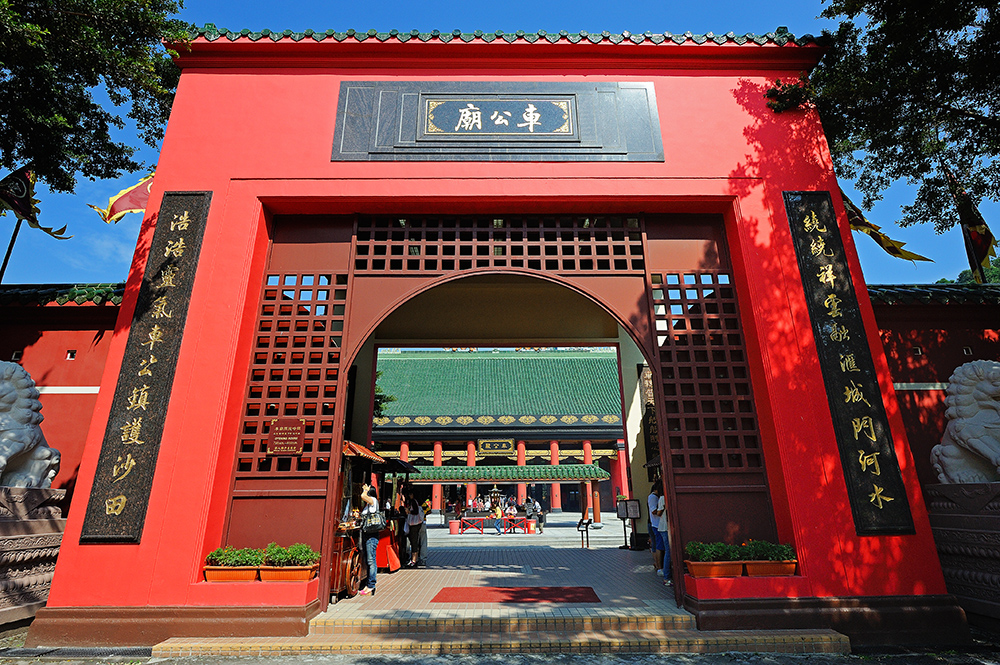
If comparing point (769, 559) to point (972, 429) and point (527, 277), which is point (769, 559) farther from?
point (527, 277)

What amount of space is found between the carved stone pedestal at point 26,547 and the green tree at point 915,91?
30.8 feet

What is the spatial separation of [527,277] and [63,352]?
6.07 meters

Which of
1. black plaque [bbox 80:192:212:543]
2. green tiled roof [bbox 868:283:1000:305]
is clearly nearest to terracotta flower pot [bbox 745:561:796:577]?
green tiled roof [bbox 868:283:1000:305]

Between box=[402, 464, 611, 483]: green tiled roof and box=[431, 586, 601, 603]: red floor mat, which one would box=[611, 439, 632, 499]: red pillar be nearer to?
box=[402, 464, 611, 483]: green tiled roof

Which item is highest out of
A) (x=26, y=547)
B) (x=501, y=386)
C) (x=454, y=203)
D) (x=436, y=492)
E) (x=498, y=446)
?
(x=501, y=386)

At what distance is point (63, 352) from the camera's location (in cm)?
642

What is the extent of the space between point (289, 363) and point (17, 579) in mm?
3182

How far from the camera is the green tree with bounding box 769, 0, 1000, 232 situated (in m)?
5.11

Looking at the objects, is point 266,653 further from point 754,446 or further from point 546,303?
point 546,303

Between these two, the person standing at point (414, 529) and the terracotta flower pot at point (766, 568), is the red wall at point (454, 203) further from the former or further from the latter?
the person standing at point (414, 529)

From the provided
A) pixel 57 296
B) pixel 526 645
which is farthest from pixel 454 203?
pixel 57 296

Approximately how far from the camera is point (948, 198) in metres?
6.68

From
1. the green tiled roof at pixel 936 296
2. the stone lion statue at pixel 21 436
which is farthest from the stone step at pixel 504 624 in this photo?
the green tiled roof at pixel 936 296

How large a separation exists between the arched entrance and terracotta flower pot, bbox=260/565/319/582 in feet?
1.36
